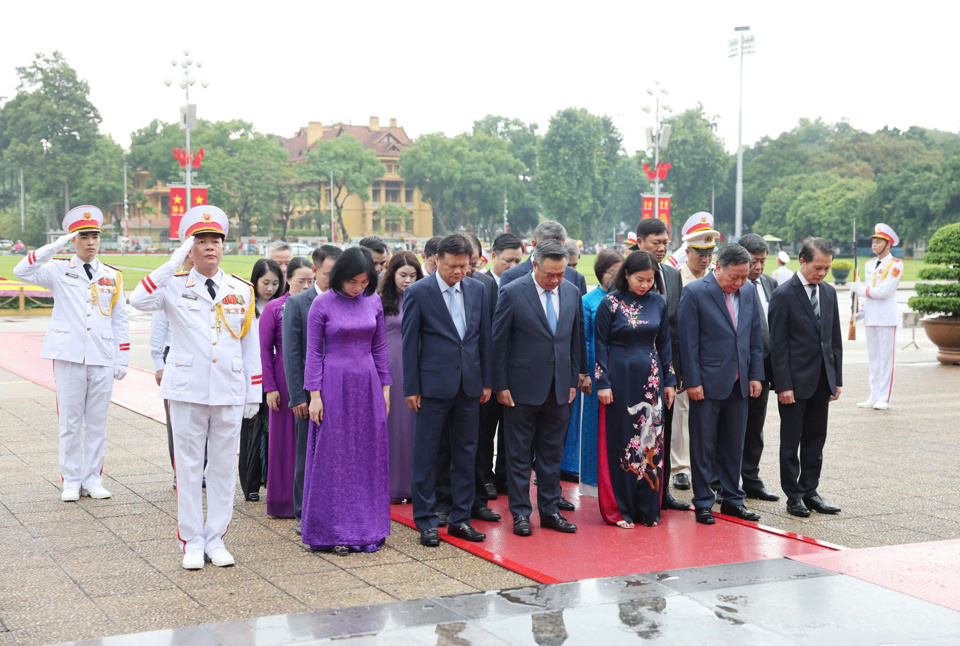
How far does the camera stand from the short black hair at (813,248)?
6.27m

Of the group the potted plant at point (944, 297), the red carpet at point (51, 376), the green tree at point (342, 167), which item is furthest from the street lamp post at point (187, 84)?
the green tree at point (342, 167)

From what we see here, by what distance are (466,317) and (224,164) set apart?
A: 68.1 m

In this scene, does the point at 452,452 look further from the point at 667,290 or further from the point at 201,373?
the point at 667,290

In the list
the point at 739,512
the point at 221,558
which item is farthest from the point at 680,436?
the point at 221,558

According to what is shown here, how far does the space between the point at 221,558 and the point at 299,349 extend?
128cm

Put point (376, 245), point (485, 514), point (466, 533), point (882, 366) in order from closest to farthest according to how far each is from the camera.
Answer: point (466, 533) < point (485, 514) < point (376, 245) < point (882, 366)

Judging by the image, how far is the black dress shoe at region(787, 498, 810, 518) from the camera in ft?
20.2

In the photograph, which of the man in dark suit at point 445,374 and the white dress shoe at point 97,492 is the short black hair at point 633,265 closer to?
the man in dark suit at point 445,374

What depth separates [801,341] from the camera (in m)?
6.30

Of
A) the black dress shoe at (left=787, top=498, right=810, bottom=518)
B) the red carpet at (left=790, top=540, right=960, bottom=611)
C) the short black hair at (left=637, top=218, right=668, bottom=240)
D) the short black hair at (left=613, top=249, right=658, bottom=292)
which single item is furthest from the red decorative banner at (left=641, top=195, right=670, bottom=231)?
the red carpet at (left=790, top=540, right=960, bottom=611)

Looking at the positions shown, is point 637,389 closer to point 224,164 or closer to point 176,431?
point 176,431

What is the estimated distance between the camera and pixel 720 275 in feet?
20.3

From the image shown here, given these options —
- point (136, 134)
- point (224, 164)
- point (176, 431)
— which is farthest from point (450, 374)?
point (136, 134)

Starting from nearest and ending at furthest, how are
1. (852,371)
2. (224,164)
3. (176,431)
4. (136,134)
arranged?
(176,431)
(852,371)
(224,164)
(136,134)
